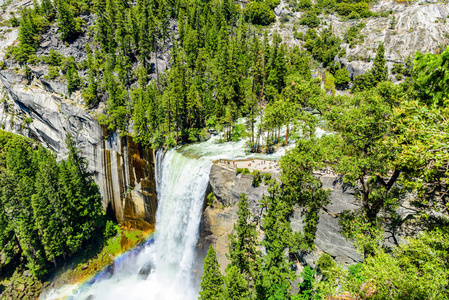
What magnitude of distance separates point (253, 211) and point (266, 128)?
1665cm

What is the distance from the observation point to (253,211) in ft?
102

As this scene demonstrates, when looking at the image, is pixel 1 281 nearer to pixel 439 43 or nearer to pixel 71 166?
pixel 71 166

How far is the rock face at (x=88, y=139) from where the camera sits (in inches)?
1916

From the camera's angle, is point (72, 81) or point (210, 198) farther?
point (72, 81)

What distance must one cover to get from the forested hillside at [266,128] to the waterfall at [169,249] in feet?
29.5

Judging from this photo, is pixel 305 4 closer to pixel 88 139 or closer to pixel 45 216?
pixel 88 139

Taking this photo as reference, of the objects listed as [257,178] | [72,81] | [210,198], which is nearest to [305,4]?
[72,81]

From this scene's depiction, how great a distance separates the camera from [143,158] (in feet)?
159

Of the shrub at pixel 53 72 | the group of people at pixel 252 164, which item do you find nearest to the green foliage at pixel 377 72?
the group of people at pixel 252 164

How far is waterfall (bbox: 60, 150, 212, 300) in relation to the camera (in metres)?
36.6

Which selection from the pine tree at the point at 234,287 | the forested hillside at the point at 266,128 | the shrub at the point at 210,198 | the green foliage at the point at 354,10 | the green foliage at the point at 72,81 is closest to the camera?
the forested hillside at the point at 266,128

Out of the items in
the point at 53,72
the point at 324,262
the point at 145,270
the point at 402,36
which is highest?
the point at 402,36

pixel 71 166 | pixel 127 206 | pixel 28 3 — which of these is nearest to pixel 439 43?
pixel 127 206

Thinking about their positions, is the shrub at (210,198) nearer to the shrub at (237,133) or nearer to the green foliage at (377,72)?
the shrub at (237,133)
